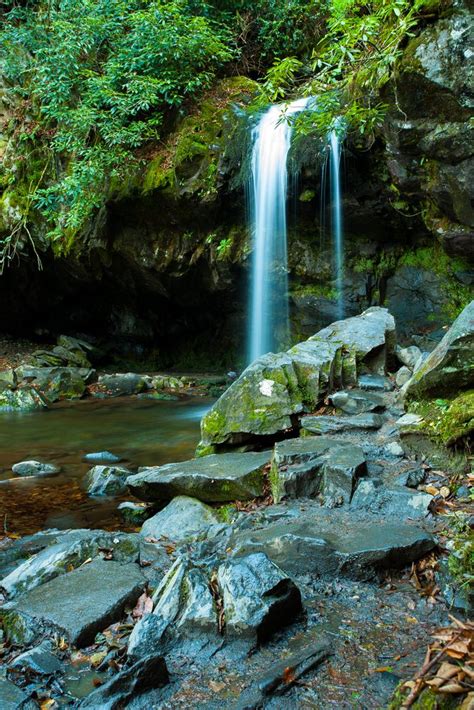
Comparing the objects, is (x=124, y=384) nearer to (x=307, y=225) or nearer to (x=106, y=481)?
(x=307, y=225)

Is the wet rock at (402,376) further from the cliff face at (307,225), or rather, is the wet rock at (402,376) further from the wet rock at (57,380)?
the wet rock at (57,380)

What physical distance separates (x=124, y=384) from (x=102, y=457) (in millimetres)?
5668

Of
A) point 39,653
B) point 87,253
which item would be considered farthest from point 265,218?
point 39,653

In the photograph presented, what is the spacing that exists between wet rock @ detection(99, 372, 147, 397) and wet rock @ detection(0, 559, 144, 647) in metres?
9.56

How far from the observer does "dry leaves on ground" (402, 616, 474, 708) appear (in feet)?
4.50

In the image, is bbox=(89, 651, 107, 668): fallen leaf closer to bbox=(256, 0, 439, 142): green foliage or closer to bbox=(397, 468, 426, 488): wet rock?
bbox=(397, 468, 426, 488): wet rock

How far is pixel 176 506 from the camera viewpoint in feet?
13.7

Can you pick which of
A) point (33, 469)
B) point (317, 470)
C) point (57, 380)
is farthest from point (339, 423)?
point (57, 380)

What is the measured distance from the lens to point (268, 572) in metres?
2.36

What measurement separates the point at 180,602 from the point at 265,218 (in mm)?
9287

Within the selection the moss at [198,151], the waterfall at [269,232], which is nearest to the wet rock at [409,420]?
the waterfall at [269,232]

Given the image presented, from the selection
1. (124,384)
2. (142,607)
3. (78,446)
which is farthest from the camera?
(124,384)

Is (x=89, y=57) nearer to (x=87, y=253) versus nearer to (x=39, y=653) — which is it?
(x=87, y=253)

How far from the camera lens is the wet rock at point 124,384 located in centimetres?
1248
